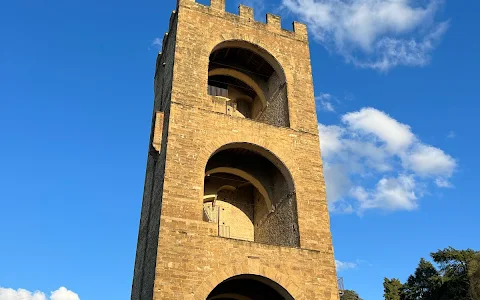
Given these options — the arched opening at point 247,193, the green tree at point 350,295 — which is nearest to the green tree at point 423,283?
the green tree at point 350,295

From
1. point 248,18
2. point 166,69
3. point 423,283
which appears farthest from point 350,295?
point 166,69

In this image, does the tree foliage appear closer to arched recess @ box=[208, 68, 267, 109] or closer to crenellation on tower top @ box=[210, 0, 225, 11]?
arched recess @ box=[208, 68, 267, 109]

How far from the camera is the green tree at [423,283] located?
31278mm

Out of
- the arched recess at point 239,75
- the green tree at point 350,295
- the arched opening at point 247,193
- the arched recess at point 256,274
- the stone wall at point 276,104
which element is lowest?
the arched recess at point 256,274

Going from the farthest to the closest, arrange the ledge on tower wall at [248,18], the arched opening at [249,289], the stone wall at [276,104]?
the ledge on tower wall at [248,18] → the stone wall at [276,104] → the arched opening at [249,289]

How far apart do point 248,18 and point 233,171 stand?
6302mm

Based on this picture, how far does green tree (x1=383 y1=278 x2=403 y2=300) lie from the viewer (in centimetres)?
3444

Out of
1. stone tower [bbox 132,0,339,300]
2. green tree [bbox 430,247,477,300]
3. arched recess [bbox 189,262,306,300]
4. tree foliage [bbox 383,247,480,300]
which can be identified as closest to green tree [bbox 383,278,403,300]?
tree foliage [bbox 383,247,480,300]

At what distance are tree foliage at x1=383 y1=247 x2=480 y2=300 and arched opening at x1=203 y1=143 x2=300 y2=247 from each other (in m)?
17.2

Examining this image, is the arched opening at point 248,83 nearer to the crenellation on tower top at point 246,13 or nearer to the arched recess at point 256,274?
the crenellation on tower top at point 246,13

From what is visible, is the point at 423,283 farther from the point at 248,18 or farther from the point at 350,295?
the point at 248,18

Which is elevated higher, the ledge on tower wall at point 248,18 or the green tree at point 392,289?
the ledge on tower wall at point 248,18

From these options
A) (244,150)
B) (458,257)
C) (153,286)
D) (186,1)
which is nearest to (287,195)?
(244,150)

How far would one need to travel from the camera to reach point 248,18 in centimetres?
1767
